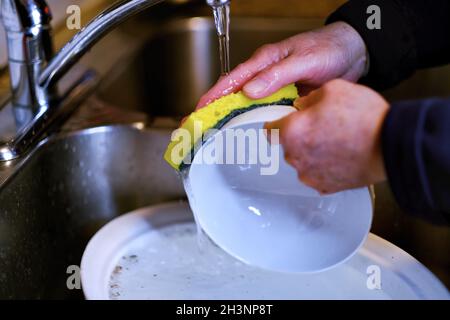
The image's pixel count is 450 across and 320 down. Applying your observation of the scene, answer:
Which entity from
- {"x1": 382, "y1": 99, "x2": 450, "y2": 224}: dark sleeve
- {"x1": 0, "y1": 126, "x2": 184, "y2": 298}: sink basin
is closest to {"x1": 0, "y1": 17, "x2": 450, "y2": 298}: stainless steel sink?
{"x1": 0, "y1": 126, "x2": 184, "y2": 298}: sink basin

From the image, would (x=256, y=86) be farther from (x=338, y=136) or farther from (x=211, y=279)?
(x=211, y=279)

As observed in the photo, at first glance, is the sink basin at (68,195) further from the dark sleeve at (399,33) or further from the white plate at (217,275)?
the dark sleeve at (399,33)

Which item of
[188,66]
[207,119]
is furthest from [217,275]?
[188,66]

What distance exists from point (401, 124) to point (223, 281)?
295 mm

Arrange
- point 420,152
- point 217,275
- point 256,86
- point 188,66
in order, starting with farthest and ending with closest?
point 188,66 < point 217,275 < point 256,86 < point 420,152

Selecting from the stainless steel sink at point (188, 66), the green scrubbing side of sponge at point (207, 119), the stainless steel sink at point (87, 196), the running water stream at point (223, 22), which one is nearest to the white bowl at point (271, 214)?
the green scrubbing side of sponge at point (207, 119)

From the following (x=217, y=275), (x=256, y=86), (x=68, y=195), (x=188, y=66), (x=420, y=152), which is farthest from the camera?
(x=188, y=66)

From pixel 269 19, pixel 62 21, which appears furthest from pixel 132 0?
pixel 269 19

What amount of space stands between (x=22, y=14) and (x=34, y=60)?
6cm

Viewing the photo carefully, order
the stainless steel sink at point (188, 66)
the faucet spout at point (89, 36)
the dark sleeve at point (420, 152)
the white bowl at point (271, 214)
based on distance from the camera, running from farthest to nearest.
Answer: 1. the stainless steel sink at point (188, 66)
2. the faucet spout at point (89, 36)
3. the white bowl at point (271, 214)
4. the dark sleeve at point (420, 152)

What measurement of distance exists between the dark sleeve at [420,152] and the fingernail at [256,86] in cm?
14

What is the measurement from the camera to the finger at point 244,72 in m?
0.64

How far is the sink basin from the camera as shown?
0.73 metres

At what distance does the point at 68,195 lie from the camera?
840 millimetres
